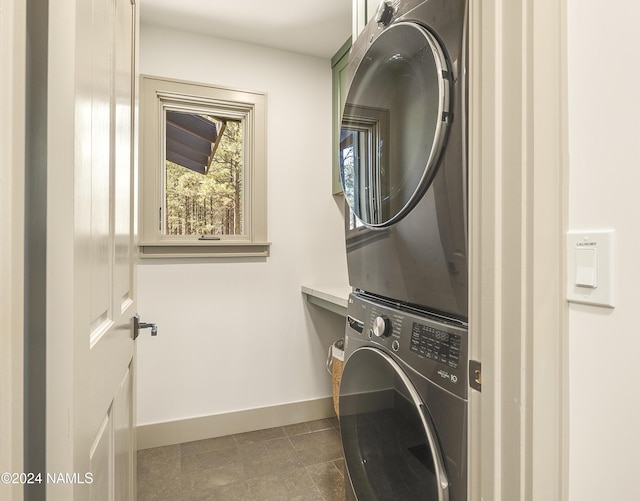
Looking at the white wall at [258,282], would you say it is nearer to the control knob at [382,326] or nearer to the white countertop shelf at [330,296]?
the white countertop shelf at [330,296]

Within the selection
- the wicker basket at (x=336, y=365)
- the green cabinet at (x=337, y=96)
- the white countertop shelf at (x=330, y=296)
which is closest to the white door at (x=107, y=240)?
the white countertop shelf at (x=330, y=296)

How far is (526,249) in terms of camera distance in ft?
1.88

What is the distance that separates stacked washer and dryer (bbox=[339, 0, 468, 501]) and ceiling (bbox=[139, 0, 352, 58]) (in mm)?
873

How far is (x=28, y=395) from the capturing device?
49 cm

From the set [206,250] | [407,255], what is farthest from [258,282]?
[407,255]

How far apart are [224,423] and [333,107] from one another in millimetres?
2132

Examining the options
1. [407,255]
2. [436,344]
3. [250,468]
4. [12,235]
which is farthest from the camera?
[250,468]

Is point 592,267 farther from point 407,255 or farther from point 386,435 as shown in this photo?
point 386,435

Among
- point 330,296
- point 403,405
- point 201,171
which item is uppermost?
point 201,171

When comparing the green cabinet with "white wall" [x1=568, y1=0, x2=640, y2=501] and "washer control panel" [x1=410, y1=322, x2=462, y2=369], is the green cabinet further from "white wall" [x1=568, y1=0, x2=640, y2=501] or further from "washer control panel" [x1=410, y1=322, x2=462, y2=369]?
"white wall" [x1=568, y1=0, x2=640, y2=501]

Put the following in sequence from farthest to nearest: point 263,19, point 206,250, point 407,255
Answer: point 206,250 < point 263,19 < point 407,255

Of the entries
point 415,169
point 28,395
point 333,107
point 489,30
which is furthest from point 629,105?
point 333,107

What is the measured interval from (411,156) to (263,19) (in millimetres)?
1620

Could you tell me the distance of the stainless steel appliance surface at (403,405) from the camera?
79 cm
